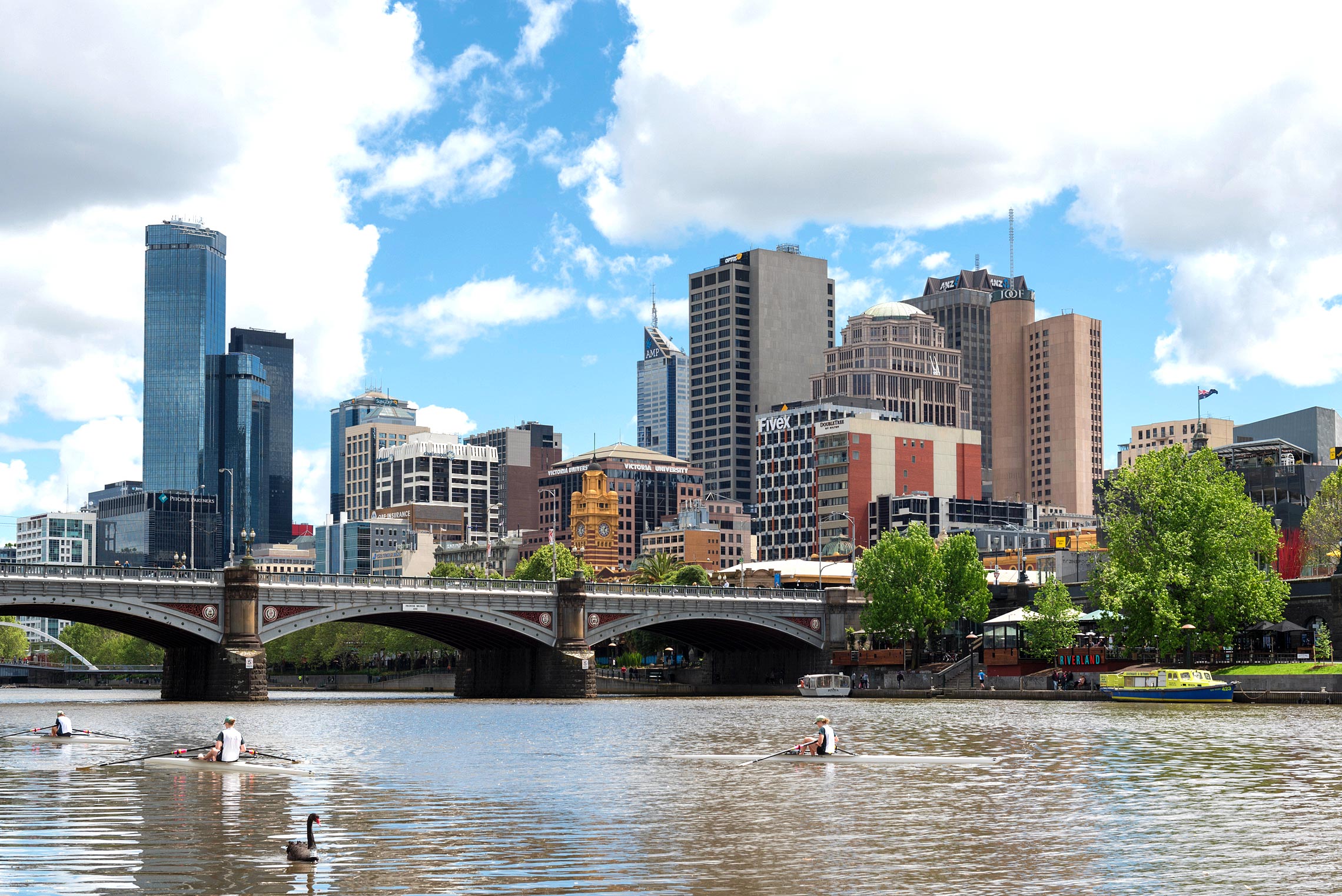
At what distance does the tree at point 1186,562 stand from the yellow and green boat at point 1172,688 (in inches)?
223

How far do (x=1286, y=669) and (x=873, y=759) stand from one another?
178 feet

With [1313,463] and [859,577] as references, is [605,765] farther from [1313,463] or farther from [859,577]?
[1313,463]

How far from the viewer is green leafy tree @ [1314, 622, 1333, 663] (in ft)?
323

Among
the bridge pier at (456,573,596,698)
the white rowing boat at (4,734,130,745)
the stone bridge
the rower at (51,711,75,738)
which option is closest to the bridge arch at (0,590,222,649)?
the stone bridge

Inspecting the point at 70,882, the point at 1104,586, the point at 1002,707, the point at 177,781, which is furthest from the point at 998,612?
the point at 70,882

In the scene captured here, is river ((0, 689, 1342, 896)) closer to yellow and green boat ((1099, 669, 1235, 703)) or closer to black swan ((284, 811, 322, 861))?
black swan ((284, 811, 322, 861))

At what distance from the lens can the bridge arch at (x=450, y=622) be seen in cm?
11756

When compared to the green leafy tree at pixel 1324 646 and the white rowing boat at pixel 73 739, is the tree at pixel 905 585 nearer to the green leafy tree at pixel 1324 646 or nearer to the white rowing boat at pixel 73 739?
the green leafy tree at pixel 1324 646

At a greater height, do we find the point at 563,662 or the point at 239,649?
the point at 239,649

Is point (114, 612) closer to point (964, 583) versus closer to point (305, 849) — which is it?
point (964, 583)

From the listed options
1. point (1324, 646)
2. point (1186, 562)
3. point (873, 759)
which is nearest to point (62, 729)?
point (873, 759)

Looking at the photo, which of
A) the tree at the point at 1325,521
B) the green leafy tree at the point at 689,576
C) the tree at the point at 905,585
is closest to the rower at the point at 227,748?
the tree at the point at 905,585

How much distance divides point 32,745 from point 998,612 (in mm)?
95740

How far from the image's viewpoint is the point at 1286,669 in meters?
95.9
